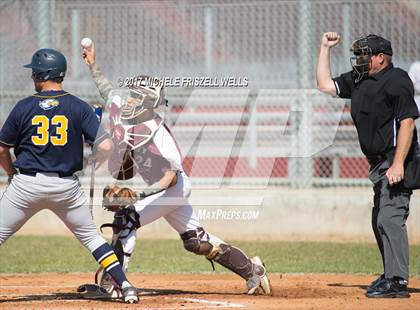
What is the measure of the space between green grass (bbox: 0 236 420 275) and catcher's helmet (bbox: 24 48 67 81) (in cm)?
349

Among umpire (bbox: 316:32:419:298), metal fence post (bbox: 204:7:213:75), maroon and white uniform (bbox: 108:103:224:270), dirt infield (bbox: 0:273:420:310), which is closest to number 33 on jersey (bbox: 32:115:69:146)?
maroon and white uniform (bbox: 108:103:224:270)

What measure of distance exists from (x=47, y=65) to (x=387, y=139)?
9.98 feet

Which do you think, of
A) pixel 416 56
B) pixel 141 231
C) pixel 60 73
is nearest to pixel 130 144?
pixel 60 73

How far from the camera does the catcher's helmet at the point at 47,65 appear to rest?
7.86 meters

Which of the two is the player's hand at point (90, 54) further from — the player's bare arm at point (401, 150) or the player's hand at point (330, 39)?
the player's bare arm at point (401, 150)

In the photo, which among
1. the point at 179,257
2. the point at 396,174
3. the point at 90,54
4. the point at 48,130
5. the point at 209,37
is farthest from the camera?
the point at 209,37

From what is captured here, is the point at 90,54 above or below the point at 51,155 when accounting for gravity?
above

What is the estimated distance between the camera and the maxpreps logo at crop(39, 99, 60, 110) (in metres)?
7.76

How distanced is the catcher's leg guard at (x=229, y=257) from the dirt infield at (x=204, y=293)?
0.16 meters

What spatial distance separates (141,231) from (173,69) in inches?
99.4

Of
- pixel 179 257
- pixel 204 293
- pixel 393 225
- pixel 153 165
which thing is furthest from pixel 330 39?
pixel 179 257

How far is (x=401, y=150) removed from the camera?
320 inches

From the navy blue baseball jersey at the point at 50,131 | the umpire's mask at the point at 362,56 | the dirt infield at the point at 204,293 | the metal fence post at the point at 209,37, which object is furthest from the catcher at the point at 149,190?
the metal fence post at the point at 209,37

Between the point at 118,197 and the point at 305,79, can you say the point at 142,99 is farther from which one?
the point at 305,79
